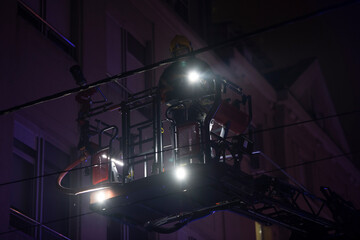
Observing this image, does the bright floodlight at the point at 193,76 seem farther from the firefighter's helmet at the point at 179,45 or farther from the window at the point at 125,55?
the window at the point at 125,55

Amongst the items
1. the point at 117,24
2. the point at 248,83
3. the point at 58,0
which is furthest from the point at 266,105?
the point at 58,0

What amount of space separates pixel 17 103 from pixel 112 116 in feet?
9.05

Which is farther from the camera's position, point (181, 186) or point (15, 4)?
point (15, 4)

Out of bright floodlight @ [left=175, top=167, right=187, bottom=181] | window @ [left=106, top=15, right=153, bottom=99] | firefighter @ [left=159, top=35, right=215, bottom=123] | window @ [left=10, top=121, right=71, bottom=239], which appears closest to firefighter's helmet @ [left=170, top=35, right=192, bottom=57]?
firefighter @ [left=159, top=35, right=215, bottom=123]

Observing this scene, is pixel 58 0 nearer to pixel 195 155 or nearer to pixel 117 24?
pixel 117 24

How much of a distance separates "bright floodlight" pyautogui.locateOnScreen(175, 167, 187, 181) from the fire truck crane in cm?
1

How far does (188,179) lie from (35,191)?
288 cm

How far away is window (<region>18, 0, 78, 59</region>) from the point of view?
11.5 metres

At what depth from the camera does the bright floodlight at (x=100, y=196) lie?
10.1 meters

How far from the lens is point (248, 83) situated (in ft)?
66.5

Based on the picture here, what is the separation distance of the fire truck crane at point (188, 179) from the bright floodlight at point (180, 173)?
0.01 m

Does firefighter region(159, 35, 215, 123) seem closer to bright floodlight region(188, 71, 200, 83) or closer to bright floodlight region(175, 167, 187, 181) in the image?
bright floodlight region(188, 71, 200, 83)

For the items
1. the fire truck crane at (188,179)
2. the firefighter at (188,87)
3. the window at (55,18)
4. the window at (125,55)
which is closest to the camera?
the fire truck crane at (188,179)

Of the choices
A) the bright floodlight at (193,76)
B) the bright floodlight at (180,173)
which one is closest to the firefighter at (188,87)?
the bright floodlight at (193,76)
